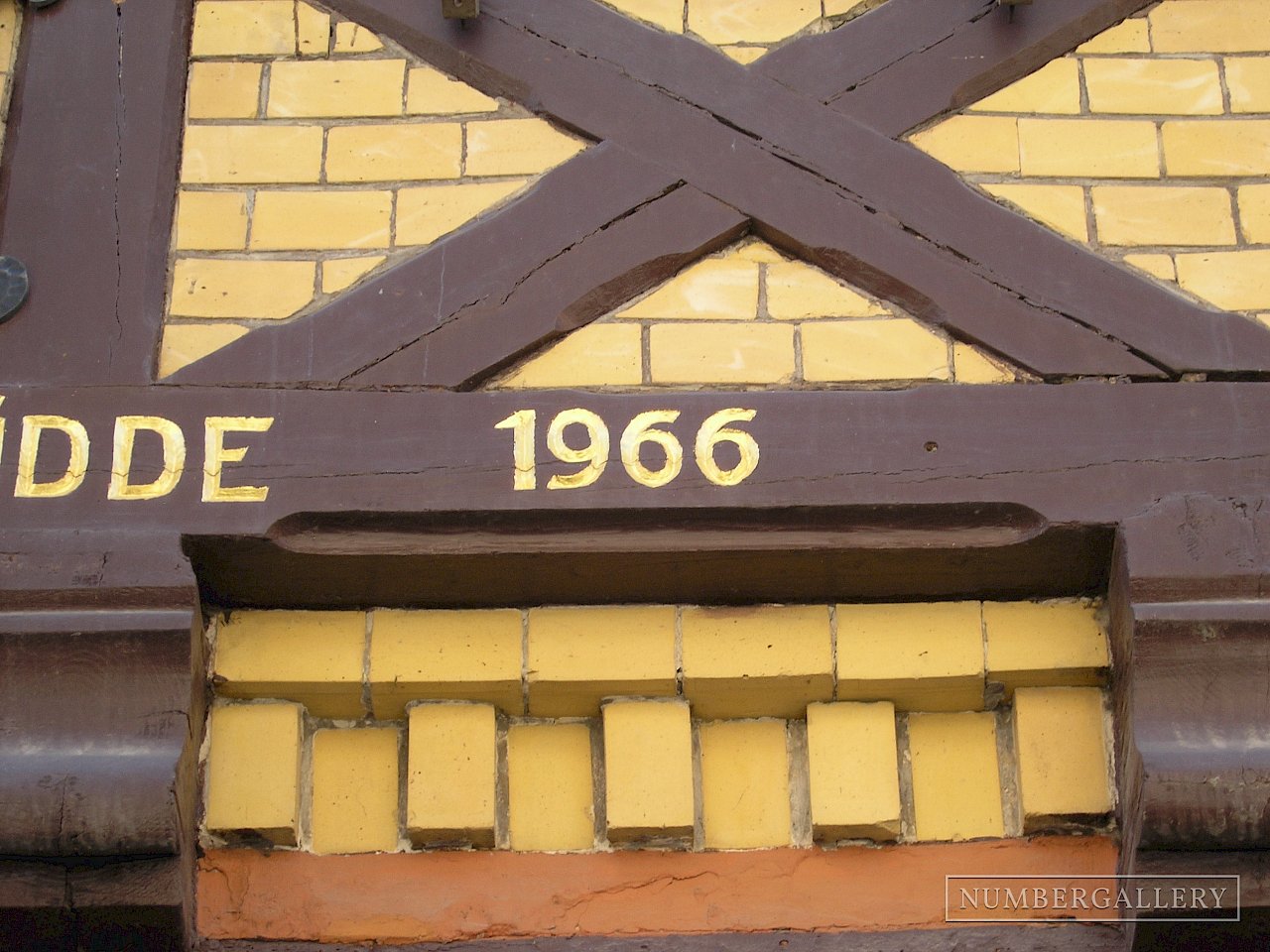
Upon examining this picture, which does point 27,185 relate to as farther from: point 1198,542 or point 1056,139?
point 1198,542

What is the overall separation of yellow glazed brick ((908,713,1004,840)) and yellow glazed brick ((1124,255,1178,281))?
0.81 metres

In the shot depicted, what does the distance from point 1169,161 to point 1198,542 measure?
2.52 feet

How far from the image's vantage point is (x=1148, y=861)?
2.72m

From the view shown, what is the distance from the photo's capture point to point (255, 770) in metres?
2.86

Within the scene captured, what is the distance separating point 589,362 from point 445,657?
21.3 inches

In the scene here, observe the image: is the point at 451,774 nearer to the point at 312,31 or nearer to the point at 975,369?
the point at 975,369

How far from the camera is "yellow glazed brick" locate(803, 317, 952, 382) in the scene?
9.98 feet

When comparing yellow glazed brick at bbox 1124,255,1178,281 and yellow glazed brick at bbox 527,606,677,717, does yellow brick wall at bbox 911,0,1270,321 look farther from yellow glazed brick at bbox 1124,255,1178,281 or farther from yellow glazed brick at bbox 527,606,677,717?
yellow glazed brick at bbox 527,606,677,717

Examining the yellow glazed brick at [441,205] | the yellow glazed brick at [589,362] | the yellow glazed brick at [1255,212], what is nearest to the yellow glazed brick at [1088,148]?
the yellow glazed brick at [1255,212]

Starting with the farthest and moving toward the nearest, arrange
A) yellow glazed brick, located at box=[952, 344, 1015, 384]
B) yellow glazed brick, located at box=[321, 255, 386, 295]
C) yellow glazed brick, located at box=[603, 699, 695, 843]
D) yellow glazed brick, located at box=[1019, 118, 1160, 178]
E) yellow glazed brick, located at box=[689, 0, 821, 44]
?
yellow glazed brick, located at box=[689, 0, 821, 44], yellow glazed brick, located at box=[1019, 118, 1160, 178], yellow glazed brick, located at box=[321, 255, 386, 295], yellow glazed brick, located at box=[952, 344, 1015, 384], yellow glazed brick, located at box=[603, 699, 695, 843]

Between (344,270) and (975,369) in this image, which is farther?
(344,270)

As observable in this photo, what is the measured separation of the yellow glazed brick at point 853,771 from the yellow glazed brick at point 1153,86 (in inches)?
46.9

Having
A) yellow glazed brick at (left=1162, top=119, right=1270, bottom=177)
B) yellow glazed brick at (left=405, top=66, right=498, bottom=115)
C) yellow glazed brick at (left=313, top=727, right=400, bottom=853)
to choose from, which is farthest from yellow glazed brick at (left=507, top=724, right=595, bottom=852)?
yellow glazed brick at (left=1162, top=119, right=1270, bottom=177)

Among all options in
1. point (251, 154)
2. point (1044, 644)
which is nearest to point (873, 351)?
point (1044, 644)
